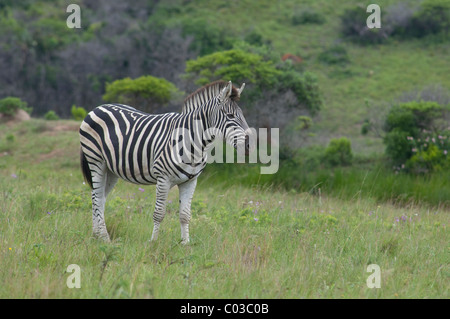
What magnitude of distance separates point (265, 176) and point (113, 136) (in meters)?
5.60

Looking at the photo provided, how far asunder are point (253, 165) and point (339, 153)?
11.6 ft

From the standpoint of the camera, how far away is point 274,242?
5996 mm

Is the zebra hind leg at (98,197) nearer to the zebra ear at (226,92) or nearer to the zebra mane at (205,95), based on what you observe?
the zebra mane at (205,95)

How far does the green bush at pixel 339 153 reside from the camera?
14781 millimetres

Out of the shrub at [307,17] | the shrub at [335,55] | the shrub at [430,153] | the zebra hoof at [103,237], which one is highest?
the shrub at [307,17]

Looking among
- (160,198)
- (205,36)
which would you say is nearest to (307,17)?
(205,36)

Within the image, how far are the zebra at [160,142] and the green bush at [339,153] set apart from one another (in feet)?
30.8

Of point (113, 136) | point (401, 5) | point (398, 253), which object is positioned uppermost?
point (401, 5)

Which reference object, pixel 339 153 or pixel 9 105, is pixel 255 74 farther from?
pixel 9 105

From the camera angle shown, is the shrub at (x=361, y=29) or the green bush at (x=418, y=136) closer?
the green bush at (x=418, y=136)

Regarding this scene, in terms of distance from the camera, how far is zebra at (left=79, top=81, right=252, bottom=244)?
18.1 feet

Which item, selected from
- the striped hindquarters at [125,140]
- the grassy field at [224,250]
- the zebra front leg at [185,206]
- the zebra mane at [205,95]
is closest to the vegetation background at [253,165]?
the grassy field at [224,250]

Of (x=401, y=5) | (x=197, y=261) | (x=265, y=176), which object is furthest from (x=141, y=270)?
(x=401, y=5)
